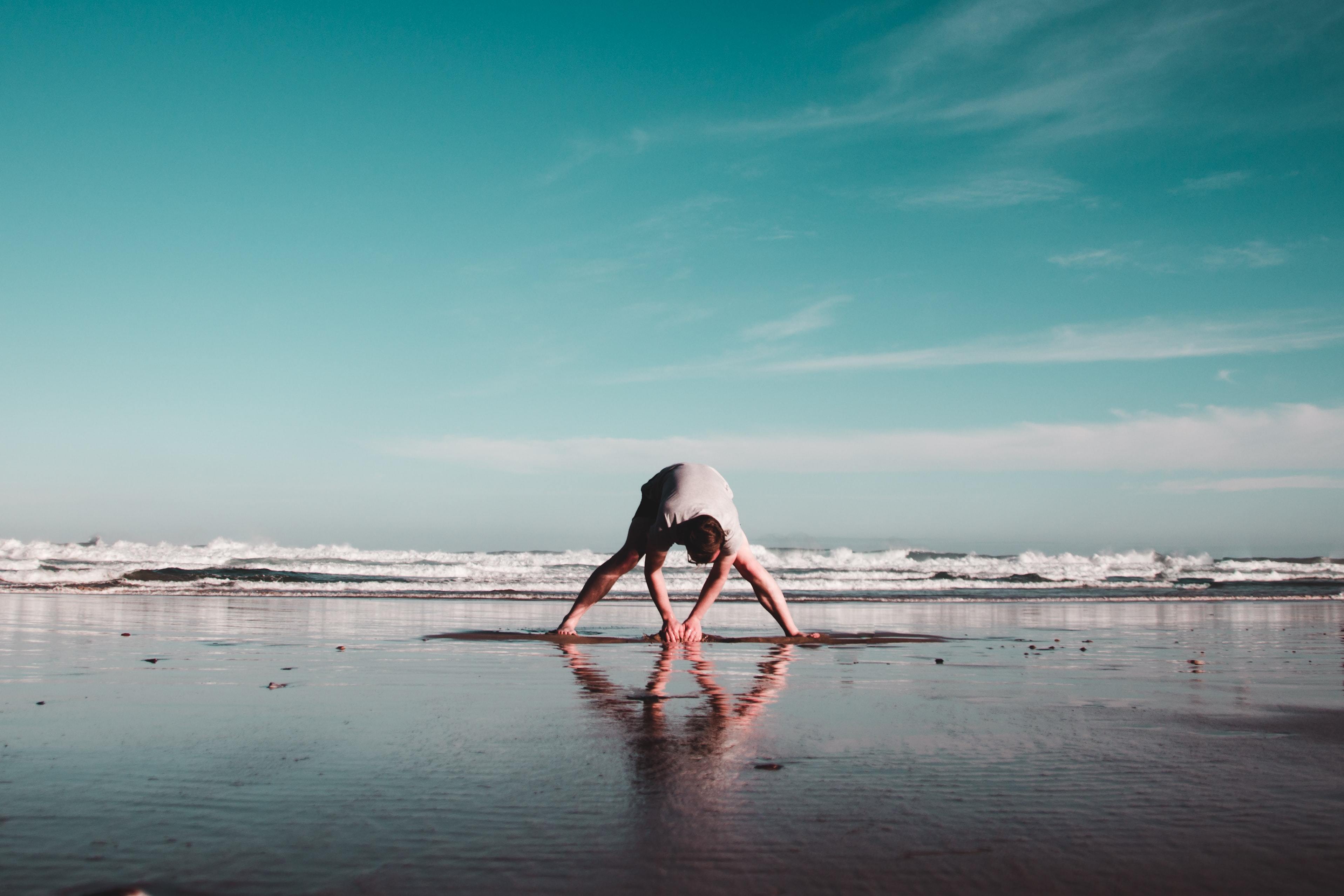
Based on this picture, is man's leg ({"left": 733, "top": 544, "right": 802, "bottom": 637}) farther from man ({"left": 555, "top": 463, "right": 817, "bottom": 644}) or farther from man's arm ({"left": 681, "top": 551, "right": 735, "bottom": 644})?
man's arm ({"left": 681, "top": 551, "right": 735, "bottom": 644})

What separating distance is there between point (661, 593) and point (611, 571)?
70cm

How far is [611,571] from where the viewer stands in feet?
24.6

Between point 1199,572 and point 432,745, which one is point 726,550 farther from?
point 1199,572

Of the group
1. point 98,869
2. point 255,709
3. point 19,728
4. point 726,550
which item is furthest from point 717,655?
point 98,869

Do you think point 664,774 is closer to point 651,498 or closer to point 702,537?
point 702,537

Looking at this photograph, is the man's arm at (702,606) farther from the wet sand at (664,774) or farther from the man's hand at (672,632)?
the wet sand at (664,774)

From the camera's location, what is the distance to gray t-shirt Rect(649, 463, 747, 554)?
6.20 metres

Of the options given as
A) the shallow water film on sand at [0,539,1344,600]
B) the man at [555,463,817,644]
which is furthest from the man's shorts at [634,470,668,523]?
the shallow water film on sand at [0,539,1344,600]

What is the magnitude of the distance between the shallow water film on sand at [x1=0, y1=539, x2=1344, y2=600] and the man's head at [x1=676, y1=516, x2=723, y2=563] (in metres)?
11.6

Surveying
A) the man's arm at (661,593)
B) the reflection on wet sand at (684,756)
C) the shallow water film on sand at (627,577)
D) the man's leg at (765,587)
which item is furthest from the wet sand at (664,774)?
the shallow water film on sand at (627,577)

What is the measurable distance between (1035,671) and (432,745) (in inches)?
160

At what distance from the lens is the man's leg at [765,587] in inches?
278

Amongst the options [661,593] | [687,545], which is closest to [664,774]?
[687,545]

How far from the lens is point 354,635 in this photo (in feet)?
26.8
